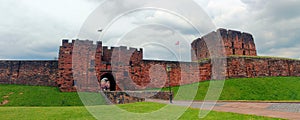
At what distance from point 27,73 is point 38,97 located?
6747 mm

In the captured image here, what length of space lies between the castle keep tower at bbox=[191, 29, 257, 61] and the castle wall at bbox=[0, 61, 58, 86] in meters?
26.0

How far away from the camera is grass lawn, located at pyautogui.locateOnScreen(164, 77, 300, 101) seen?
822 inches

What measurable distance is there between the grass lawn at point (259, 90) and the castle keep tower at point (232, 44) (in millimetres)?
13766

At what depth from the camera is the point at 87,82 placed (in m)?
24.5

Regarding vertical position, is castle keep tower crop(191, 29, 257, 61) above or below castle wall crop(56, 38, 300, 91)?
above

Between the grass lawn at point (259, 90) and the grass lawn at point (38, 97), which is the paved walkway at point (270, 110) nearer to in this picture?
the grass lawn at point (259, 90)

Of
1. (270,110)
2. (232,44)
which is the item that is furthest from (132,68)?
(232,44)

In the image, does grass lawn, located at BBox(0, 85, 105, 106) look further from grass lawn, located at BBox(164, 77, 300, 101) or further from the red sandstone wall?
the red sandstone wall

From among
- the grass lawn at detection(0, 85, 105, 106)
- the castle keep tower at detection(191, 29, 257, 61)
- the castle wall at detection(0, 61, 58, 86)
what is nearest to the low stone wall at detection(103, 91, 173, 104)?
the grass lawn at detection(0, 85, 105, 106)

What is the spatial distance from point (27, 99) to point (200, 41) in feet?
101

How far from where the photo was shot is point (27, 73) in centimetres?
2594

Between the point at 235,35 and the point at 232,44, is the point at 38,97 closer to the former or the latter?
the point at 232,44

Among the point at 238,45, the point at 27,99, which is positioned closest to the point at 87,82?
the point at 27,99

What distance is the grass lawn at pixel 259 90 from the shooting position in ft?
68.5
